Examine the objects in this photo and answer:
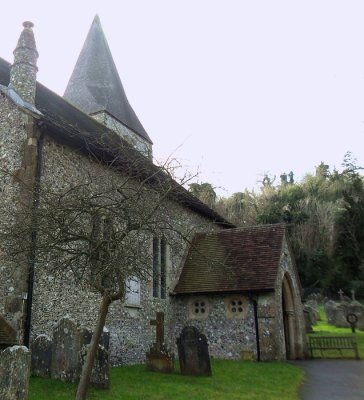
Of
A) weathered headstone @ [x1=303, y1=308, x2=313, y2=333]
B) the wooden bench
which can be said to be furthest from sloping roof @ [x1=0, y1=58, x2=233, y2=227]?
weathered headstone @ [x1=303, y1=308, x2=313, y2=333]

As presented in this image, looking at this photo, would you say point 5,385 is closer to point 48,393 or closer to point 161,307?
point 48,393

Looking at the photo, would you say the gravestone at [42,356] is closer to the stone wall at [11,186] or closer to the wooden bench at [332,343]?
the stone wall at [11,186]

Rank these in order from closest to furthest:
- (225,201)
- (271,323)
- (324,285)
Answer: (271,323), (324,285), (225,201)

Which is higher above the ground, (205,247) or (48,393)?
(205,247)

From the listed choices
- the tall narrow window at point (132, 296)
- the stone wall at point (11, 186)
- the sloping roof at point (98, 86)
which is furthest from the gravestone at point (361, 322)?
the stone wall at point (11, 186)

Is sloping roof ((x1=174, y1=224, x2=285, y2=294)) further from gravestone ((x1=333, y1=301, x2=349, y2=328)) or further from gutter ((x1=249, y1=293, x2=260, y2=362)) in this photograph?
gravestone ((x1=333, y1=301, x2=349, y2=328))

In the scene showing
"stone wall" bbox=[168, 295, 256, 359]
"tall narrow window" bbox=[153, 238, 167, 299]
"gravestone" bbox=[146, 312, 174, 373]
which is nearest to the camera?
"gravestone" bbox=[146, 312, 174, 373]

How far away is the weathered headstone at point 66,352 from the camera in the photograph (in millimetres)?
8383

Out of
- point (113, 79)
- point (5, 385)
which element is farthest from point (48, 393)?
point (113, 79)

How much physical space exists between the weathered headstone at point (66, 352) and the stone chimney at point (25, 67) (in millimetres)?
5418

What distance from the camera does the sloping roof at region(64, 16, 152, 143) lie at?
21.5 m

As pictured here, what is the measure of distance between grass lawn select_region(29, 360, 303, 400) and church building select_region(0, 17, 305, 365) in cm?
141

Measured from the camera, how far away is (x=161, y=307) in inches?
580

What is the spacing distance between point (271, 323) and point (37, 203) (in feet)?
27.2
